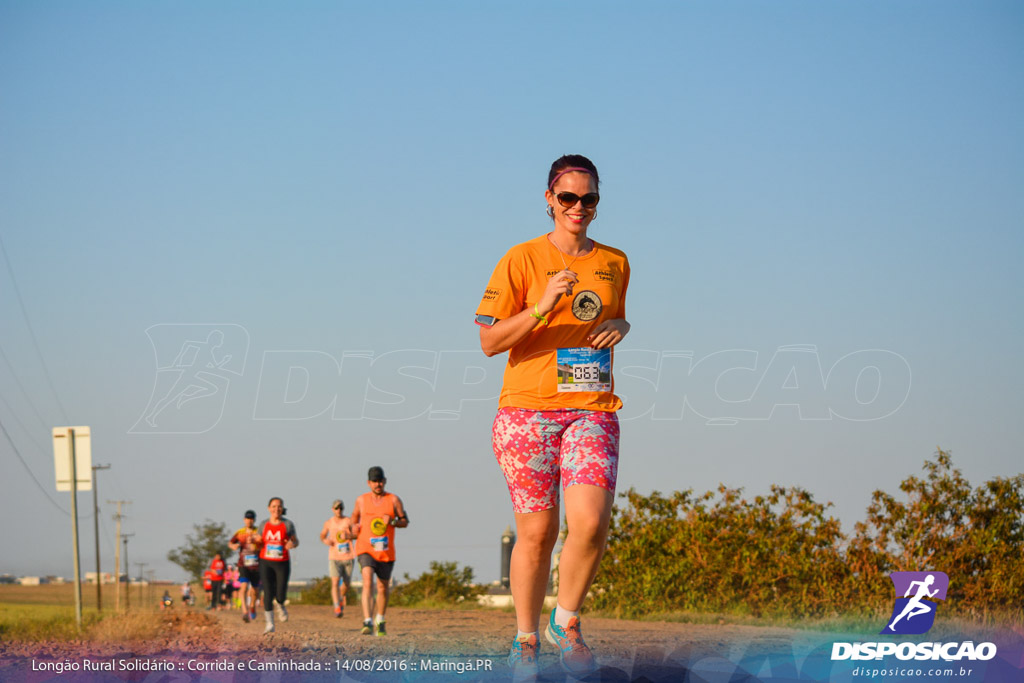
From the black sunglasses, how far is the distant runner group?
7.79 metres

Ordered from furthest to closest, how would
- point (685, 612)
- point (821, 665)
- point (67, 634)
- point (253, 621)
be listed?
point (253, 621), point (685, 612), point (67, 634), point (821, 665)

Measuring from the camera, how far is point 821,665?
512 cm

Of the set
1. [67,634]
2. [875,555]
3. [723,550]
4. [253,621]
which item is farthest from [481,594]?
[67,634]

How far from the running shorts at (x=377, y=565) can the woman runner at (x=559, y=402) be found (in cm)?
740

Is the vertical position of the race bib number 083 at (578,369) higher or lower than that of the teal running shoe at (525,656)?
higher

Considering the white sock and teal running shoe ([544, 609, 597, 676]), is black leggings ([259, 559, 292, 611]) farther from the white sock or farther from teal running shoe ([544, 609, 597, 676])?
the white sock

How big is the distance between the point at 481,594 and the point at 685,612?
9472 millimetres

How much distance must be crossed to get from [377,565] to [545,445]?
7.82 metres

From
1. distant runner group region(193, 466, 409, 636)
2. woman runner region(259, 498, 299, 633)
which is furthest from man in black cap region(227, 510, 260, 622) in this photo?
woman runner region(259, 498, 299, 633)

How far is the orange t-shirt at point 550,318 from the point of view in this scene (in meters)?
5.37

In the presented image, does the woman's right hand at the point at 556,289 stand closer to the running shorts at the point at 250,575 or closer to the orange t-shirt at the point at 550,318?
the orange t-shirt at the point at 550,318

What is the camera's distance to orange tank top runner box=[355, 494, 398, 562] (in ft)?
41.5

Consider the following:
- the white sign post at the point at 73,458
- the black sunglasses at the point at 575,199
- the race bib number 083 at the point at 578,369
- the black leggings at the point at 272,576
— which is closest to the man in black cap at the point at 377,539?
the black leggings at the point at 272,576

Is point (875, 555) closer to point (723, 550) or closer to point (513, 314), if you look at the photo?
point (723, 550)
